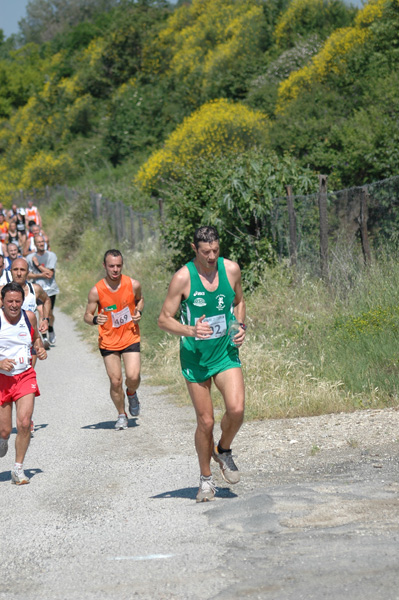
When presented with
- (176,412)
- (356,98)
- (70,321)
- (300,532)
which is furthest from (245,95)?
(300,532)

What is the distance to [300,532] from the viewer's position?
566cm

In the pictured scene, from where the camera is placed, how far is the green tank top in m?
6.64

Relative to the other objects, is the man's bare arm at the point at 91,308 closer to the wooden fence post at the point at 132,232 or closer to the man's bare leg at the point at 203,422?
the man's bare leg at the point at 203,422

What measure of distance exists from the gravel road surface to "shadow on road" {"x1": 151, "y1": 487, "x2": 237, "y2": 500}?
0.05ft

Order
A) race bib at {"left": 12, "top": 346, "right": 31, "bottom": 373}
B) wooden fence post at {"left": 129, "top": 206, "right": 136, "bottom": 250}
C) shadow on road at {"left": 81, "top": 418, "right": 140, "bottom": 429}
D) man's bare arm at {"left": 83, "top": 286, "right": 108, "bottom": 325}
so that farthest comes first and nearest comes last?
wooden fence post at {"left": 129, "top": 206, "right": 136, "bottom": 250}
shadow on road at {"left": 81, "top": 418, "right": 140, "bottom": 429}
man's bare arm at {"left": 83, "top": 286, "right": 108, "bottom": 325}
race bib at {"left": 12, "top": 346, "right": 31, "bottom": 373}

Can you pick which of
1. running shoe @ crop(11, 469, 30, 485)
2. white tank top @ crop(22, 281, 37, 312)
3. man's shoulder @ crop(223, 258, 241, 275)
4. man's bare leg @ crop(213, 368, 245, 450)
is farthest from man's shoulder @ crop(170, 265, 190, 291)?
white tank top @ crop(22, 281, 37, 312)

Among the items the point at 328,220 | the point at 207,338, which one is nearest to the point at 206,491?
the point at 207,338

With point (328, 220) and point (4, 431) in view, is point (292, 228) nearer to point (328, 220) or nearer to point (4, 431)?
point (328, 220)

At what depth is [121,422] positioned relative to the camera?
10.0 metres

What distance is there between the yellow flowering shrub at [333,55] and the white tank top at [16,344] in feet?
71.2

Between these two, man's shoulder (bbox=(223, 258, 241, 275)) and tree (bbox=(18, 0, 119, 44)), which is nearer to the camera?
man's shoulder (bbox=(223, 258, 241, 275))

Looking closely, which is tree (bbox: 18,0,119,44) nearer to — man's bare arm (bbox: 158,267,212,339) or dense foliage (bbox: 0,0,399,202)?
dense foliage (bbox: 0,0,399,202)

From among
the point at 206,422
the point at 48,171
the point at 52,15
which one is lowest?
the point at 206,422

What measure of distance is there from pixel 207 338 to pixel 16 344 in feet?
7.61
